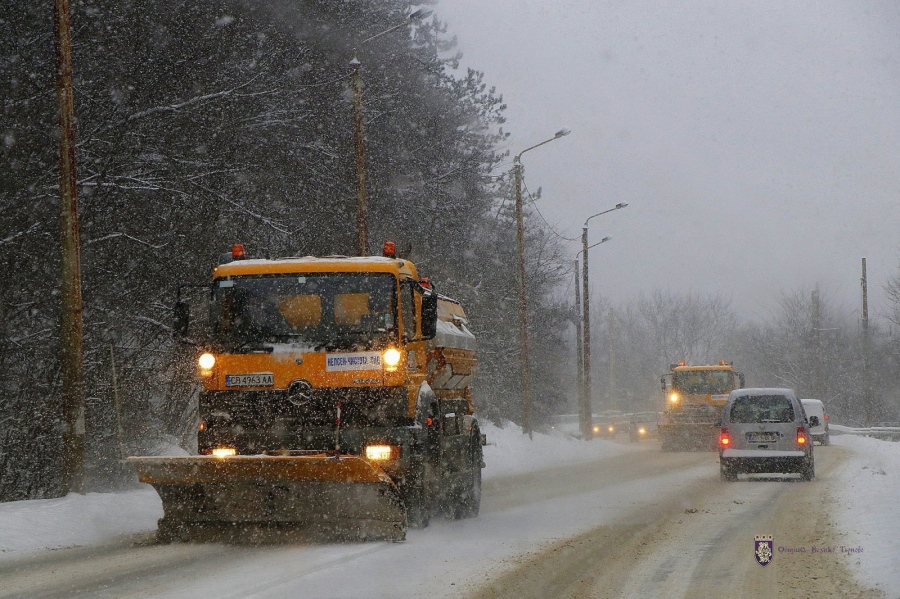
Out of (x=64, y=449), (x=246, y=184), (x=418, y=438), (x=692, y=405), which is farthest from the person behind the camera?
(x=692, y=405)

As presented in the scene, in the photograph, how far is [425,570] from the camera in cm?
972

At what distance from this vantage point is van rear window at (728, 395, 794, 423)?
21.4m

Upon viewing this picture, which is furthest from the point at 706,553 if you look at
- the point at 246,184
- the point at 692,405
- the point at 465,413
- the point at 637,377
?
the point at 637,377

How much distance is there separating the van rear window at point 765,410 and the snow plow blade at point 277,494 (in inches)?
461

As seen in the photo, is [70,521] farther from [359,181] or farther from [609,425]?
[609,425]

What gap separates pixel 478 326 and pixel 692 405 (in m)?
7.61

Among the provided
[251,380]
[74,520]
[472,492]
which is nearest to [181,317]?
[251,380]

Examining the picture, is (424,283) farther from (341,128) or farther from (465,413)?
(341,128)


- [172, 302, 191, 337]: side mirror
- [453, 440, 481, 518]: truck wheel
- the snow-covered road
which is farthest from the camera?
[453, 440, 481, 518]: truck wheel

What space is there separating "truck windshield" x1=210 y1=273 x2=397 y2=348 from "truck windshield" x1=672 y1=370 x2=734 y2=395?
25577 mm

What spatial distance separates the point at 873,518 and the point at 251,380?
24.3 ft

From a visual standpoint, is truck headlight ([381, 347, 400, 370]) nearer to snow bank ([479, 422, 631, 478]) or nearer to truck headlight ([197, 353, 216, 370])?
truck headlight ([197, 353, 216, 370])

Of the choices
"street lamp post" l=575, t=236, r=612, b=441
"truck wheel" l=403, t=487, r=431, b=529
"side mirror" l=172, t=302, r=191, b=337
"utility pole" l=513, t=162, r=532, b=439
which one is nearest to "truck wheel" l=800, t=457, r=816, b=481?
"truck wheel" l=403, t=487, r=431, b=529

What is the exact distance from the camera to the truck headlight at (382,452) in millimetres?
Result: 11828
